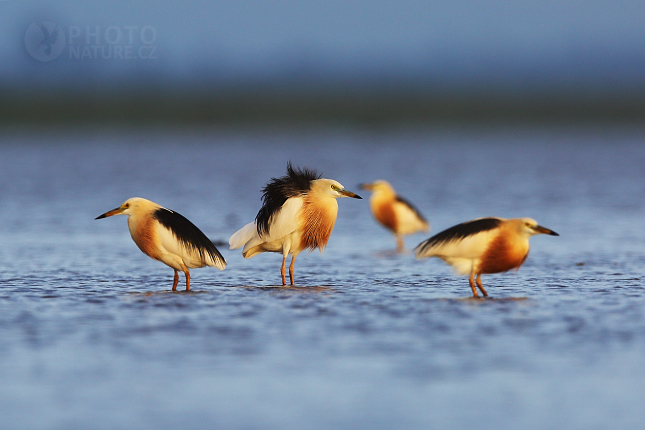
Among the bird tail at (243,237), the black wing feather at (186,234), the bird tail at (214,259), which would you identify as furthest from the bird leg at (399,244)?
the black wing feather at (186,234)

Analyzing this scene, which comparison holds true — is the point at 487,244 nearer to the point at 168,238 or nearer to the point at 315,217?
the point at 315,217

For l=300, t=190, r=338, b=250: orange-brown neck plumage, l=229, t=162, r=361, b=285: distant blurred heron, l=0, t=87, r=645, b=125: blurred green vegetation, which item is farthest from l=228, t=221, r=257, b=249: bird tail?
l=0, t=87, r=645, b=125: blurred green vegetation

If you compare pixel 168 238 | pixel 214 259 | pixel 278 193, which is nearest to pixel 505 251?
pixel 278 193

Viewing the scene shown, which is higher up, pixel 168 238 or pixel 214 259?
pixel 168 238

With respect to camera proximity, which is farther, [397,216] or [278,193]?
[397,216]

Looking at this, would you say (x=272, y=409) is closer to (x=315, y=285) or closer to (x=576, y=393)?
(x=576, y=393)

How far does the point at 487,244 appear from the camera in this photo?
29.8ft

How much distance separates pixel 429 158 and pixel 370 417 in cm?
3369

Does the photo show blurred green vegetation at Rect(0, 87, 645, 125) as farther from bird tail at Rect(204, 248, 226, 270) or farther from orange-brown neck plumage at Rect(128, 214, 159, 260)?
bird tail at Rect(204, 248, 226, 270)

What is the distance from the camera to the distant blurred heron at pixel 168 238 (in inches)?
383

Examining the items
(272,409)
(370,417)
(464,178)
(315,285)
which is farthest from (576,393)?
(464,178)

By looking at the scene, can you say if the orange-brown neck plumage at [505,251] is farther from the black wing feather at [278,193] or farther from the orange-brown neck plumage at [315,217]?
the black wing feather at [278,193]

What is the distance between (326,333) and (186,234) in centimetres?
265

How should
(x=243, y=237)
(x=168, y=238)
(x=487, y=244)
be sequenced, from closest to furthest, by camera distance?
(x=487, y=244)
(x=168, y=238)
(x=243, y=237)
